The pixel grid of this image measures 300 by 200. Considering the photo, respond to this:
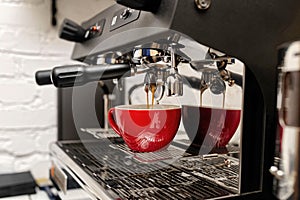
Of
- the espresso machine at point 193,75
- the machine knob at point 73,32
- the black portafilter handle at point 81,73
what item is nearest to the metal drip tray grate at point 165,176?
the espresso machine at point 193,75

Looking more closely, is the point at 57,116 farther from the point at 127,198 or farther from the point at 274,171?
the point at 274,171

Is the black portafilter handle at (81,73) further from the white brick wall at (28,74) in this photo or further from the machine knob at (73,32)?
the white brick wall at (28,74)

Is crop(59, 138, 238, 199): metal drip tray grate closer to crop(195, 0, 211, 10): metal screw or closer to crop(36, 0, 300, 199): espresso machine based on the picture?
crop(36, 0, 300, 199): espresso machine

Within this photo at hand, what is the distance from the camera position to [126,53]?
1.74ft

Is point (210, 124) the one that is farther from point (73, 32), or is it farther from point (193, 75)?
point (73, 32)

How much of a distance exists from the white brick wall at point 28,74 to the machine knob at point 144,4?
58 centimetres

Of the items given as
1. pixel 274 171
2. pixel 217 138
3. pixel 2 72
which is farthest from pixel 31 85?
pixel 274 171

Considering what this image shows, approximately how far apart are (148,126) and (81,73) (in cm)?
11

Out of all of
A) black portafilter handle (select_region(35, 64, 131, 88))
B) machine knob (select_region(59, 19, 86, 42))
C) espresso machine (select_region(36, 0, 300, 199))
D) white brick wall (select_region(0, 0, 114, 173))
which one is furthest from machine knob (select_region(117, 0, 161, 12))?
white brick wall (select_region(0, 0, 114, 173))

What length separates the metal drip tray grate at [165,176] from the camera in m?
0.43

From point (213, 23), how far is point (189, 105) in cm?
21

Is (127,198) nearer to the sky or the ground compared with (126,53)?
nearer to the ground

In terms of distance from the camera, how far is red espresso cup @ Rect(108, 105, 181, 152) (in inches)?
18.6

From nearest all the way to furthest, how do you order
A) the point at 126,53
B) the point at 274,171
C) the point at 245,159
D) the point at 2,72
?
the point at 274,171
the point at 245,159
the point at 126,53
the point at 2,72
